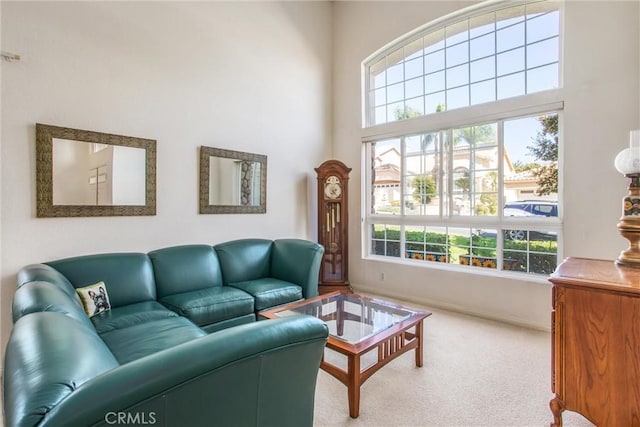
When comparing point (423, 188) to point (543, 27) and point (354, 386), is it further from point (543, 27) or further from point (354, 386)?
point (354, 386)

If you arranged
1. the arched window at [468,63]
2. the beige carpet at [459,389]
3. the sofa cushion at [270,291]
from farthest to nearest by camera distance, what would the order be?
the arched window at [468,63]
the sofa cushion at [270,291]
the beige carpet at [459,389]

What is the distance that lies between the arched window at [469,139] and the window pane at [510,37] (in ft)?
0.03

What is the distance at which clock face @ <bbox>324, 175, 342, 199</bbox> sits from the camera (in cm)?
438

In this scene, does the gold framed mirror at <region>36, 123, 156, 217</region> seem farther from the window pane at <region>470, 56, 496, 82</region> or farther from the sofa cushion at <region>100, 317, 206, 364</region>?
the window pane at <region>470, 56, 496, 82</region>

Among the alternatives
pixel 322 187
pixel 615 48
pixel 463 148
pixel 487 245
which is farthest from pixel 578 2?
pixel 322 187

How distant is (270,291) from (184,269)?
85cm

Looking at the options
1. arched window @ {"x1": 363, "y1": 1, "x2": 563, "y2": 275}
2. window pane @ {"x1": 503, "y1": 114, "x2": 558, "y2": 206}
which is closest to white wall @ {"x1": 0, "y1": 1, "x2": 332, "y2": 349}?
arched window @ {"x1": 363, "y1": 1, "x2": 563, "y2": 275}

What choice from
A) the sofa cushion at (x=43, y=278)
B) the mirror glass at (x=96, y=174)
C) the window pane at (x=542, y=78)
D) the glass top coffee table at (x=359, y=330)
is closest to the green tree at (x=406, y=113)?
the window pane at (x=542, y=78)

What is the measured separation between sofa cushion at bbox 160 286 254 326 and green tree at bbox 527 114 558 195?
327 cm

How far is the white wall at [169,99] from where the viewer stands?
2416 millimetres

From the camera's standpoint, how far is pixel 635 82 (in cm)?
274

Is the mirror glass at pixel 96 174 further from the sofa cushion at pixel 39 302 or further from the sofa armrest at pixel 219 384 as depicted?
the sofa armrest at pixel 219 384

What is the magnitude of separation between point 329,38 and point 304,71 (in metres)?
0.88

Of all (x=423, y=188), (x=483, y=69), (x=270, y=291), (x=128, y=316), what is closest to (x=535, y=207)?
(x=423, y=188)
